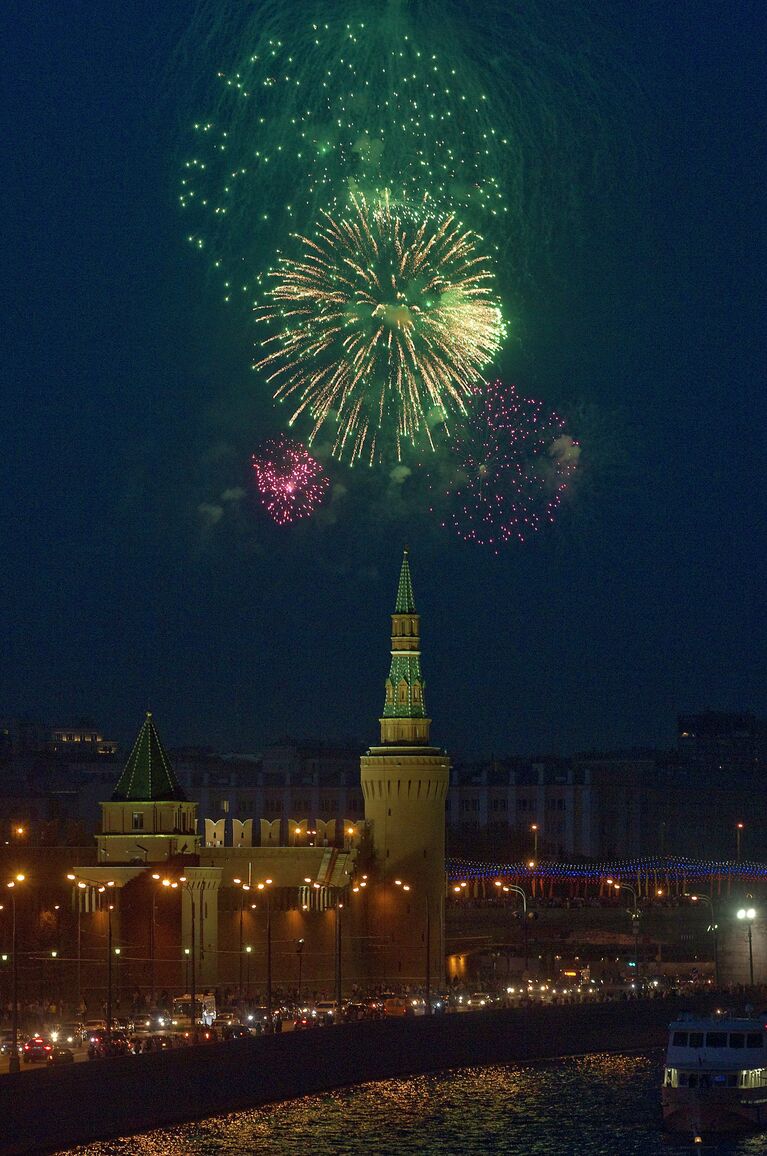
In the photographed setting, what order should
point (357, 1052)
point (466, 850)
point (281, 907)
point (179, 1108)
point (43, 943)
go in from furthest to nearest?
point (466, 850)
point (281, 907)
point (43, 943)
point (357, 1052)
point (179, 1108)

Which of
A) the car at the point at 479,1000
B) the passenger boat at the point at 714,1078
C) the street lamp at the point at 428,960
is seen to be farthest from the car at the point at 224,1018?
the passenger boat at the point at 714,1078

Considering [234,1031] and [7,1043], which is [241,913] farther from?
[7,1043]

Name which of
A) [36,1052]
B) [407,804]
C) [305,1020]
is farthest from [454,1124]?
[407,804]

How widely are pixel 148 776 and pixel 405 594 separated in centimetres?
1975

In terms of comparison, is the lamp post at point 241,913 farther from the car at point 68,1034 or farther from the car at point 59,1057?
the car at point 59,1057

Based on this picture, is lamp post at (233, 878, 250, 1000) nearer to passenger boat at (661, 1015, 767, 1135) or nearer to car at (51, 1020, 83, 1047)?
A: car at (51, 1020, 83, 1047)

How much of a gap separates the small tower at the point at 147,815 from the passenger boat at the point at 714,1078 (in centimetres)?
3454

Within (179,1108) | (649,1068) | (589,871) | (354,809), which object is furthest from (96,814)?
(179,1108)

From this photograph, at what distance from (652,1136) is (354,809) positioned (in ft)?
384

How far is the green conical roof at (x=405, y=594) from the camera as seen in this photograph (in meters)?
119

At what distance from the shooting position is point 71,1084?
6228 centimetres

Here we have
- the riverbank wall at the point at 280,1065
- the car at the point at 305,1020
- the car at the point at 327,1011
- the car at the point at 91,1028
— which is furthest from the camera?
the car at the point at 327,1011

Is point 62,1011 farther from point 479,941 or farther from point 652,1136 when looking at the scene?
point 479,941

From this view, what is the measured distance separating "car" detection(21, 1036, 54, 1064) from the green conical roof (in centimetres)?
5170
